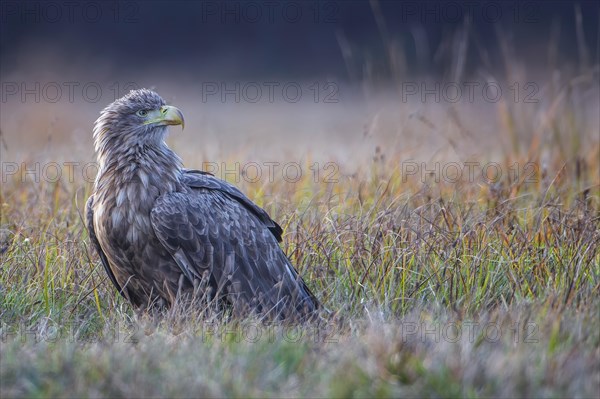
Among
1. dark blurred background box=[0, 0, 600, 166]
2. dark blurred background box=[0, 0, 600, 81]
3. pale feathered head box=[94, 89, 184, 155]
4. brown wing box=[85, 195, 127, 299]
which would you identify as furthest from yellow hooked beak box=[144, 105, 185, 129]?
dark blurred background box=[0, 0, 600, 81]

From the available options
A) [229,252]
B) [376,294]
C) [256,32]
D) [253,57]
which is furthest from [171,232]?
[256,32]

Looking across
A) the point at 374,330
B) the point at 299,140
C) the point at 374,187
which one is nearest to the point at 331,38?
the point at 299,140

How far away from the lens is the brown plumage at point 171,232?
5.57 metres

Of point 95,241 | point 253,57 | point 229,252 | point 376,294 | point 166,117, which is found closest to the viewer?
point 376,294

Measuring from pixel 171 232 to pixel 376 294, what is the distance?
4.19 ft

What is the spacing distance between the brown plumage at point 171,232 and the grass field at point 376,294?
0.27 m

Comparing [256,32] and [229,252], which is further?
[256,32]

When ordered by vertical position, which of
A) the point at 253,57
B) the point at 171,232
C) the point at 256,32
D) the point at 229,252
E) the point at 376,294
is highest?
the point at 256,32

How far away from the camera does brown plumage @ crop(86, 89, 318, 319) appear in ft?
18.3

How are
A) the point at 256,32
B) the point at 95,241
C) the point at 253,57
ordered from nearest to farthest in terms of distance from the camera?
the point at 95,241 → the point at 253,57 → the point at 256,32

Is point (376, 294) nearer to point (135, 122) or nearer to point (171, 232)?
point (171, 232)

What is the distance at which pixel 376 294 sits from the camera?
5.50m

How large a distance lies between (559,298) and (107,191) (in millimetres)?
2791

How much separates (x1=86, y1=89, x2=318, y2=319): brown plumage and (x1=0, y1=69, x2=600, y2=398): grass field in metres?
0.27
